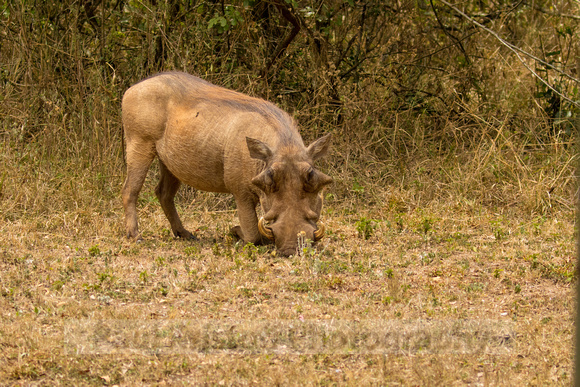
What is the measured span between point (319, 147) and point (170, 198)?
4.65ft

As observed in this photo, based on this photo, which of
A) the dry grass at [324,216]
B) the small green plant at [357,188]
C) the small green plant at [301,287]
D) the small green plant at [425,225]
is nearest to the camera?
the dry grass at [324,216]

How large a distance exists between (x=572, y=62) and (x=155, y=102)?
15.3 ft

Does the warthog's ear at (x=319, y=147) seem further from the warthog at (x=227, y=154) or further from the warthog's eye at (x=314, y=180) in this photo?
the warthog's eye at (x=314, y=180)

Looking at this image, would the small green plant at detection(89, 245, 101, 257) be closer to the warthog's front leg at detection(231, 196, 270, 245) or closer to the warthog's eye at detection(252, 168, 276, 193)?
the warthog's front leg at detection(231, 196, 270, 245)

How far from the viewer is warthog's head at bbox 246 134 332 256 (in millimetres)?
4805

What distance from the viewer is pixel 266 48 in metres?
7.57

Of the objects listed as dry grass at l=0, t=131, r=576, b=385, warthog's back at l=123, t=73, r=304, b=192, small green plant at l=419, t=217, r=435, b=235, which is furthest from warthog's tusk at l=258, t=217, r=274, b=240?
small green plant at l=419, t=217, r=435, b=235

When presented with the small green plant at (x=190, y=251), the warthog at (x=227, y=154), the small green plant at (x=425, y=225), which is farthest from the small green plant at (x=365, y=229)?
the small green plant at (x=190, y=251)

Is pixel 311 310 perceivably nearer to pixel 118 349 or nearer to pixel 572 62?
pixel 118 349

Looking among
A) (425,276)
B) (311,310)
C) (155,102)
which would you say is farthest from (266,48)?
(311,310)

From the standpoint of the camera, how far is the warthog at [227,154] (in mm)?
4836

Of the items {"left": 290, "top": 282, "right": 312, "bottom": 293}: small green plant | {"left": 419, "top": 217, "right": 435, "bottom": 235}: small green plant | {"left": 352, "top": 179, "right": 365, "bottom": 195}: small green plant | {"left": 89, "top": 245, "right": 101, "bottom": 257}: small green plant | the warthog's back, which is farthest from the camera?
{"left": 352, "top": 179, "right": 365, "bottom": 195}: small green plant

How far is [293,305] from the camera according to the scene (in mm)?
3988

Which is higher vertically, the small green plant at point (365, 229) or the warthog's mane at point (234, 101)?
the warthog's mane at point (234, 101)
